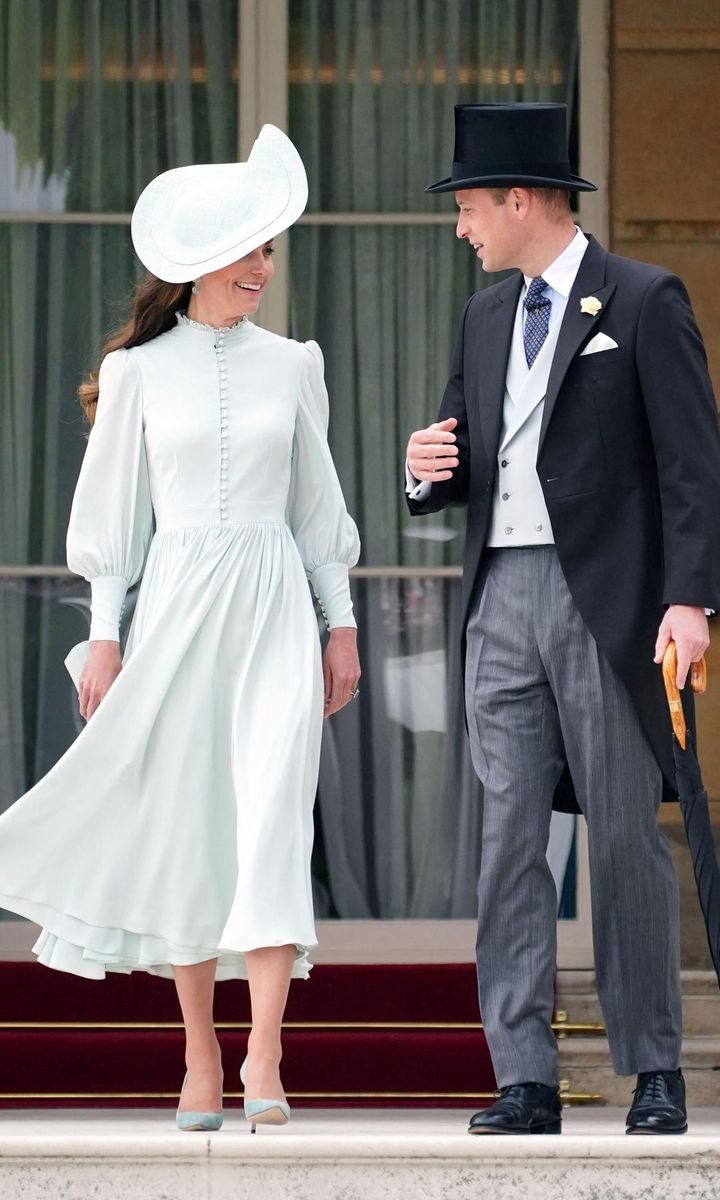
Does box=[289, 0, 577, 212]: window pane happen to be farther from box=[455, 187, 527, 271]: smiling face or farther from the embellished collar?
box=[455, 187, 527, 271]: smiling face

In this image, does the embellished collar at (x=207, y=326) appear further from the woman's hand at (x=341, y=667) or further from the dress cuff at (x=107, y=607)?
the woman's hand at (x=341, y=667)

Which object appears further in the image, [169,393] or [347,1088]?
[347,1088]

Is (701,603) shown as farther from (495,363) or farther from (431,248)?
(431,248)

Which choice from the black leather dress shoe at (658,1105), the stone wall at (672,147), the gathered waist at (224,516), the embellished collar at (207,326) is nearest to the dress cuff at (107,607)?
the gathered waist at (224,516)

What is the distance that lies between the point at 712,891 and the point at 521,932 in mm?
388

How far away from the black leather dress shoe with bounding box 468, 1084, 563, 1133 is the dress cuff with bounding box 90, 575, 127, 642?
1160 mm

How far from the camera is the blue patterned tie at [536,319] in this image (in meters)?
3.96

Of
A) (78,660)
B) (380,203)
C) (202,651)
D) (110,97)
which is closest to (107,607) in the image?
(78,660)

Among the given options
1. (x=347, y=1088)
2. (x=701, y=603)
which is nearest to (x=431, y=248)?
(x=347, y=1088)

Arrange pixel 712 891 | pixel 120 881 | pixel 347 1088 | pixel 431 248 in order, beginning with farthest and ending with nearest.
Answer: pixel 431 248 < pixel 347 1088 < pixel 120 881 < pixel 712 891

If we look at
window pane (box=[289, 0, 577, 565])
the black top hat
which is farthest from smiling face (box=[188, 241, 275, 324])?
window pane (box=[289, 0, 577, 565])

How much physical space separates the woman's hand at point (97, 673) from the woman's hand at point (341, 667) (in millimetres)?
424

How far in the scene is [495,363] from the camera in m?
3.99

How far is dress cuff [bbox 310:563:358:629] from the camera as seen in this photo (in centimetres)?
413
